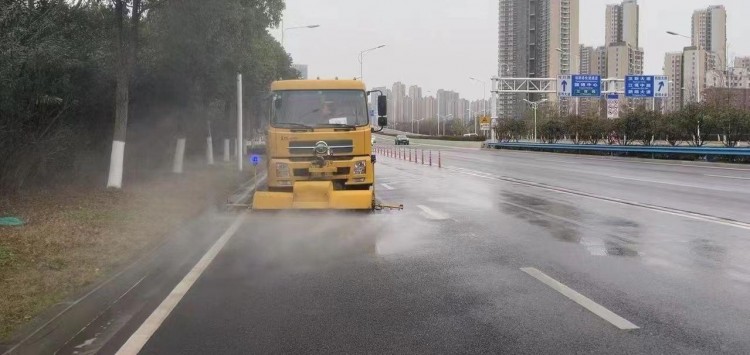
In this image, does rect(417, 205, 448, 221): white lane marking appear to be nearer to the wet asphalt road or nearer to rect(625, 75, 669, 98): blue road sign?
Result: the wet asphalt road

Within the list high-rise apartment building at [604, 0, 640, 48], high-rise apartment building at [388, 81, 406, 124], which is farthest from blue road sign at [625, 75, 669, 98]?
high-rise apartment building at [388, 81, 406, 124]

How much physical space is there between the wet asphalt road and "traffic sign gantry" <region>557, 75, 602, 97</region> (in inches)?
1789

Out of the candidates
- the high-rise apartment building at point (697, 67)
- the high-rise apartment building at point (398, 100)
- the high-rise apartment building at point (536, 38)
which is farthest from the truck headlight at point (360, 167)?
the high-rise apartment building at point (398, 100)

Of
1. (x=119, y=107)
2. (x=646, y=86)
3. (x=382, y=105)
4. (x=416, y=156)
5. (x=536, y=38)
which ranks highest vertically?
(x=536, y=38)

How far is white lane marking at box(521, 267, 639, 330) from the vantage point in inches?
201

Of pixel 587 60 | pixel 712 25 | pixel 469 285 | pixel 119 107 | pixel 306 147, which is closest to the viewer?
pixel 469 285

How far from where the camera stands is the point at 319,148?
1217 centimetres

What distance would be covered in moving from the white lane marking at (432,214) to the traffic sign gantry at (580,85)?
46111mm

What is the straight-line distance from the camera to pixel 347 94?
42.6ft

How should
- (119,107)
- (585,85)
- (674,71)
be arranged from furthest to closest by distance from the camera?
(674,71), (585,85), (119,107)

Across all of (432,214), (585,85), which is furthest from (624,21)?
(432,214)

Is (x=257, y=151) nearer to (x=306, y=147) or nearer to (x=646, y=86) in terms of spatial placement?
(x=306, y=147)

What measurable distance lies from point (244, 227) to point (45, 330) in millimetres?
6200

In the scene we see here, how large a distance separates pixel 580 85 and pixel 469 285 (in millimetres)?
53560
